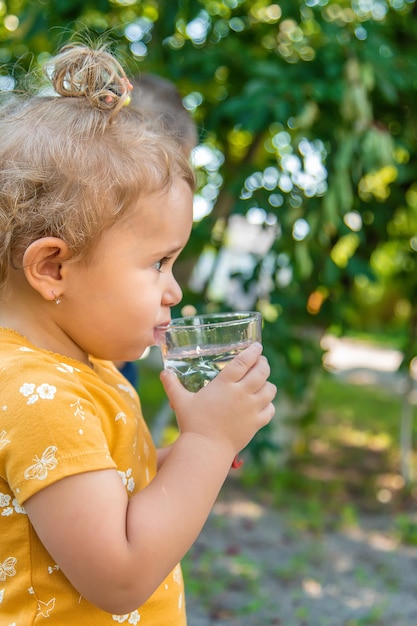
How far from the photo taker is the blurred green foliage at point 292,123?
9.99 ft

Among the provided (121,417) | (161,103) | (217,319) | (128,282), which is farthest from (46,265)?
(161,103)

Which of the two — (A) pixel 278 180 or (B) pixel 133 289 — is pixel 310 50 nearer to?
(A) pixel 278 180

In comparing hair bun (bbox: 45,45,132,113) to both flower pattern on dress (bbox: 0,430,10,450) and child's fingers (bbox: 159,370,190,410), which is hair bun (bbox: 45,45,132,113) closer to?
child's fingers (bbox: 159,370,190,410)


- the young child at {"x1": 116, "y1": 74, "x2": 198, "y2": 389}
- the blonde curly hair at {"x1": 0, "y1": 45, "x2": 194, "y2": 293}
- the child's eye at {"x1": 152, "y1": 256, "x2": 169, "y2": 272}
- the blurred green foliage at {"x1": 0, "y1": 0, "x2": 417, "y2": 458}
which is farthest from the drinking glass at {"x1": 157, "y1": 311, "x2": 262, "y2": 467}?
the blurred green foliage at {"x1": 0, "y1": 0, "x2": 417, "y2": 458}

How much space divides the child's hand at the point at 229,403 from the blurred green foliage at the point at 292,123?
1.77 meters

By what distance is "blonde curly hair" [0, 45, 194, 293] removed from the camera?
1.21m

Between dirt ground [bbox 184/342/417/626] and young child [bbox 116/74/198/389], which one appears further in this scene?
dirt ground [bbox 184/342/417/626]

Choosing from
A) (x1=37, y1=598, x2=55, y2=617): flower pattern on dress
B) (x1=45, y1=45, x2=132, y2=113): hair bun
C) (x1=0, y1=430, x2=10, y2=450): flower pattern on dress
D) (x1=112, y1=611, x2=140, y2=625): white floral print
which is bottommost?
(x1=112, y1=611, x2=140, y2=625): white floral print

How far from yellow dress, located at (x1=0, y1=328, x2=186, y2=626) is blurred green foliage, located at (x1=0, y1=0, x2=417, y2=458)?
1.75 m

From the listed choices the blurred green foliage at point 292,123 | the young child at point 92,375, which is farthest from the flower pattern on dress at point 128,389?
the blurred green foliage at point 292,123

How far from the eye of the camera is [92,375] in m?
1.30

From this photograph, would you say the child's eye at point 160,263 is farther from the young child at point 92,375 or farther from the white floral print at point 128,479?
the white floral print at point 128,479

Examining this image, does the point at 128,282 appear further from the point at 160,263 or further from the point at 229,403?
the point at 229,403

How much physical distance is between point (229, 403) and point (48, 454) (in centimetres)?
30
